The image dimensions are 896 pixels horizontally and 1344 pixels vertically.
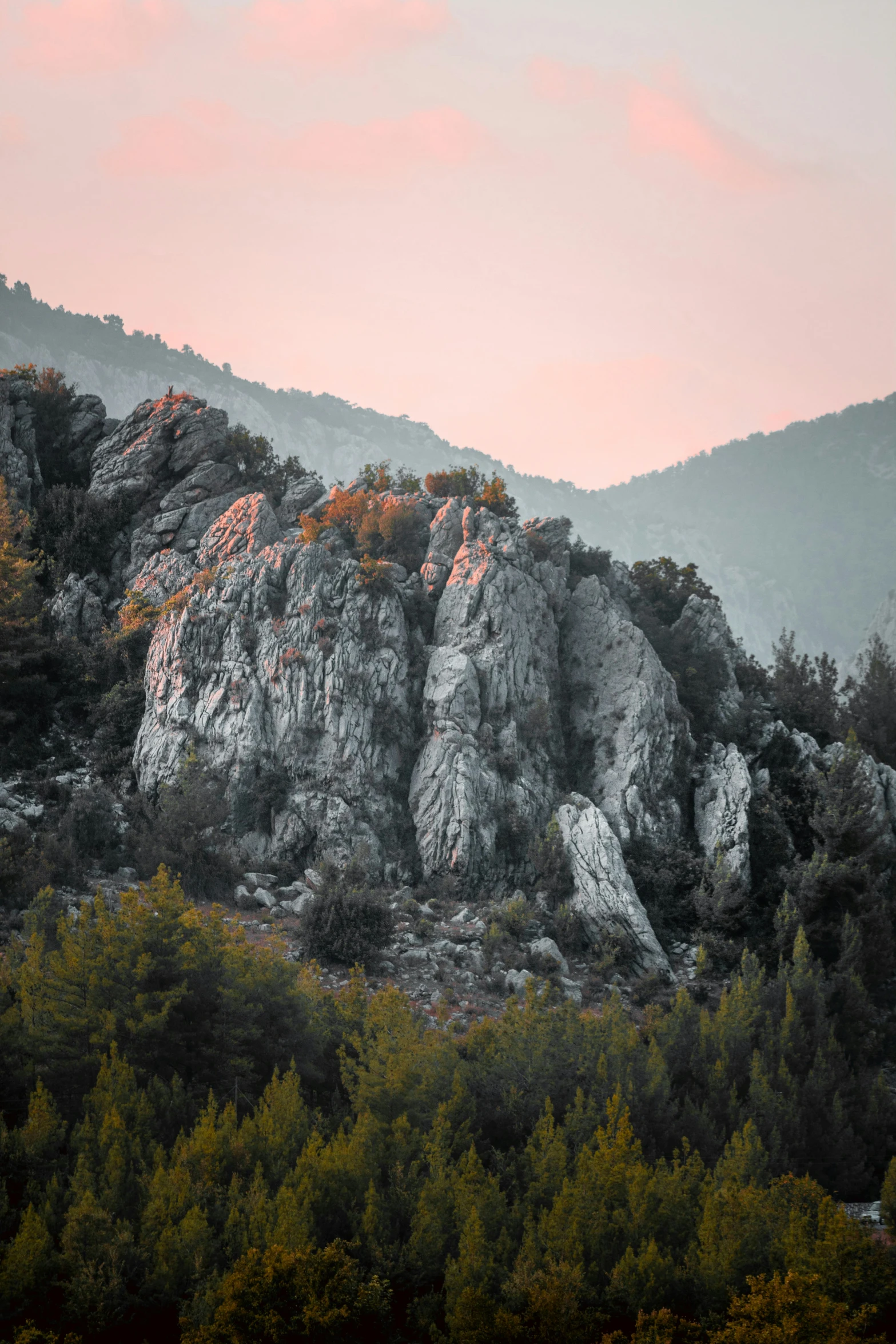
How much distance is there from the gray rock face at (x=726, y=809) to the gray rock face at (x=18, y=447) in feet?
83.2

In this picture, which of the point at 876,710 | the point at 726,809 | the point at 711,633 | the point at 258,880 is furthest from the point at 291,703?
the point at 876,710

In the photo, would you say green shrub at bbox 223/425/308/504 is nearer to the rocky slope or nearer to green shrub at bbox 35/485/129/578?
the rocky slope

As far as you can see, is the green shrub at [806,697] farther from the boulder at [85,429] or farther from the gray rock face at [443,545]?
the boulder at [85,429]

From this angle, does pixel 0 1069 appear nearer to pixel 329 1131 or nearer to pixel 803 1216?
pixel 329 1131

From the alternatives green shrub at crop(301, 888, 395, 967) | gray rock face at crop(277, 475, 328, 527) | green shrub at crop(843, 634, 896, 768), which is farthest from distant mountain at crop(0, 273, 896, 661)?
green shrub at crop(301, 888, 395, 967)

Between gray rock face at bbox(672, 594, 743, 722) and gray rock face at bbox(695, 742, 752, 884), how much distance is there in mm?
4844

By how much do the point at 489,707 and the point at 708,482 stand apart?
543 feet

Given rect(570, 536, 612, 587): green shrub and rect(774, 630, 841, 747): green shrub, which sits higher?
rect(570, 536, 612, 587): green shrub

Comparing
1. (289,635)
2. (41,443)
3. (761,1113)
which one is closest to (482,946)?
(761,1113)

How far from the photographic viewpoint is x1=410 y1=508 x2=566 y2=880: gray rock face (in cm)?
2034

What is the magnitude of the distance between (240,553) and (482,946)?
50.0 feet

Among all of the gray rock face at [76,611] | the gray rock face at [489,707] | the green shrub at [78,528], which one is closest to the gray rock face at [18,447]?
the green shrub at [78,528]

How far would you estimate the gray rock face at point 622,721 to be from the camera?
21422mm

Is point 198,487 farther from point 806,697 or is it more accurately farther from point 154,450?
point 806,697
